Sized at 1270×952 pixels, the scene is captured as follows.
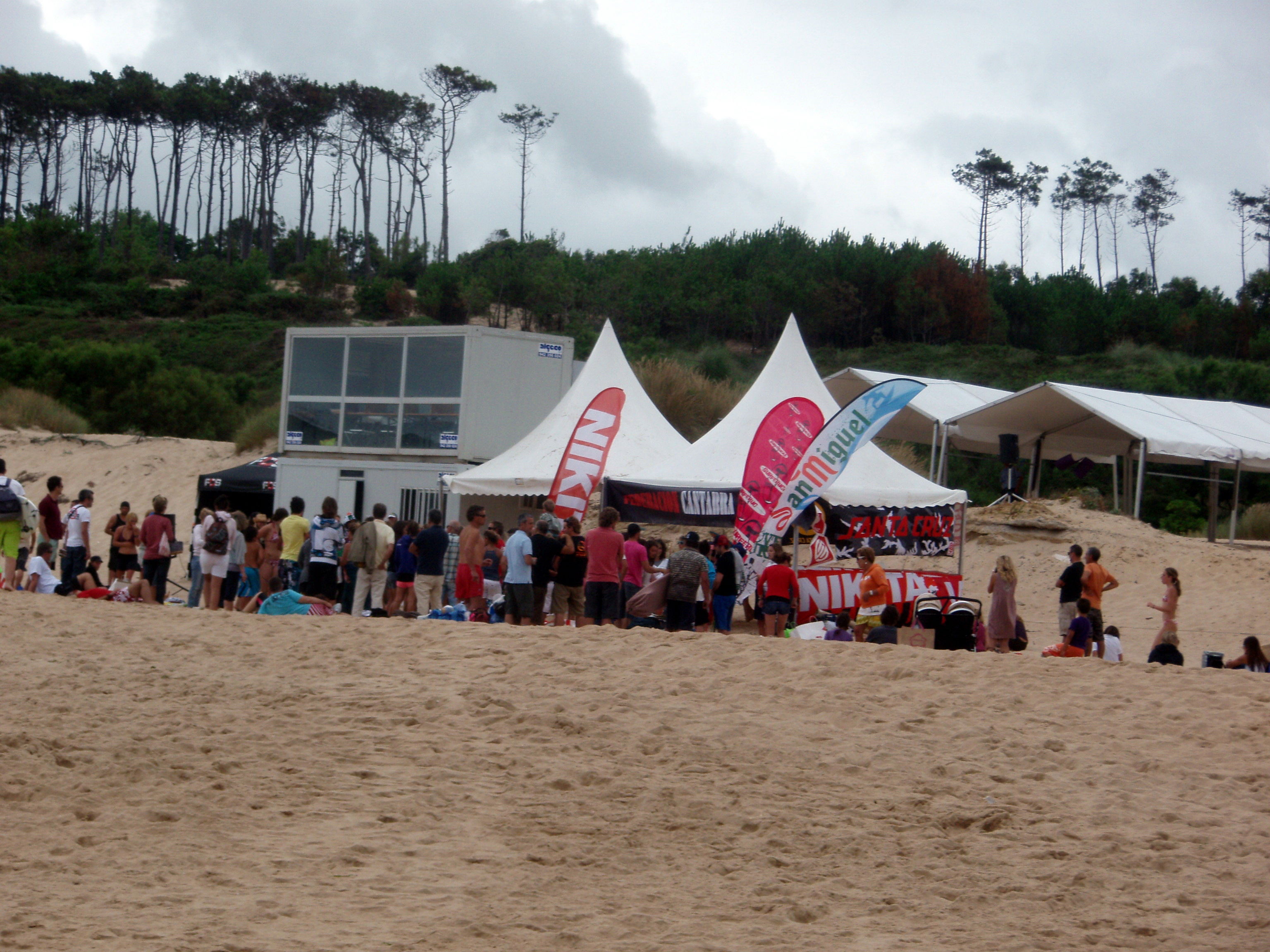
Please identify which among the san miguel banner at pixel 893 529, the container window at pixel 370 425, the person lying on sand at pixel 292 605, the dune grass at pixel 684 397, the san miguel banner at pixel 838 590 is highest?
the dune grass at pixel 684 397

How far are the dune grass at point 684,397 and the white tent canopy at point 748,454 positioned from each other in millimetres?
8818

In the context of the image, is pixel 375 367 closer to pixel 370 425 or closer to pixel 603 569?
pixel 370 425

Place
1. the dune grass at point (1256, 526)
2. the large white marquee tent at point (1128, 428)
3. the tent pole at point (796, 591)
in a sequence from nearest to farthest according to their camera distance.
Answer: the tent pole at point (796, 591)
the large white marquee tent at point (1128, 428)
the dune grass at point (1256, 526)

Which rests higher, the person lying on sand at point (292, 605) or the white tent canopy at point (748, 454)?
the white tent canopy at point (748, 454)

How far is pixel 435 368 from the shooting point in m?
18.4

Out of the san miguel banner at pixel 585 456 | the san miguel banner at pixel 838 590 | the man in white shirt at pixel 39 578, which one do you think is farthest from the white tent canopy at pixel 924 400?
the man in white shirt at pixel 39 578

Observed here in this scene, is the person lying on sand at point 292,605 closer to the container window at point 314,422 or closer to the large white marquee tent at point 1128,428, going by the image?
the container window at point 314,422

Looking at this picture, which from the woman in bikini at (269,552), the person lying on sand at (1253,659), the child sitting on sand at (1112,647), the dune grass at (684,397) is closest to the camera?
the person lying on sand at (1253,659)

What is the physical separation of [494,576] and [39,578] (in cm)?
471

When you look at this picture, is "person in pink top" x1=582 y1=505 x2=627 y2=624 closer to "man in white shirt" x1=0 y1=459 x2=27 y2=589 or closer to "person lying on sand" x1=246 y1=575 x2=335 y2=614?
"person lying on sand" x1=246 y1=575 x2=335 y2=614

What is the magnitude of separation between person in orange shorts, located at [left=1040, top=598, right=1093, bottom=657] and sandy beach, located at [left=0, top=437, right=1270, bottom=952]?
3.58 ft

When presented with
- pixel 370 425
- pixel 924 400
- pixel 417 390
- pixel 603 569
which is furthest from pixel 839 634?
pixel 924 400

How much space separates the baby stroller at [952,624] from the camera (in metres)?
11.4

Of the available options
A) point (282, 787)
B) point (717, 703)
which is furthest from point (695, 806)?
point (282, 787)
